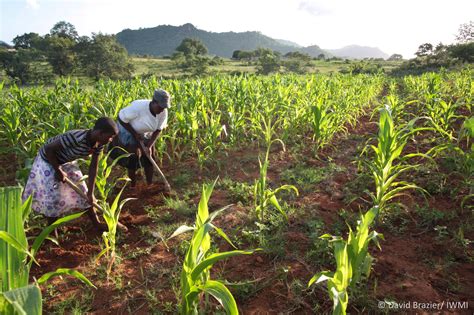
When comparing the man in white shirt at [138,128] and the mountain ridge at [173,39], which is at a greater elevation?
the mountain ridge at [173,39]

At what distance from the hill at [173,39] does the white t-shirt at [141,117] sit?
133319 millimetres

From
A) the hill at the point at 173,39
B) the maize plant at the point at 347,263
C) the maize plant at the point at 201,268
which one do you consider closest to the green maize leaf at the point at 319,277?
the maize plant at the point at 347,263

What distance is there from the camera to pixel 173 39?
142750 millimetres

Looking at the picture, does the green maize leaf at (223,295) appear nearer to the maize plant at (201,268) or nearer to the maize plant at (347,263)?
the maize plant at (201,268)

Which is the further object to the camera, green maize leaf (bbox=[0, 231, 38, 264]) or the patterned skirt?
the patterned skirt

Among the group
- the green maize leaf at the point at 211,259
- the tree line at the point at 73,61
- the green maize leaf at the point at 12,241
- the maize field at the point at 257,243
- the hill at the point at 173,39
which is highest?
the hill at the point at 173,39

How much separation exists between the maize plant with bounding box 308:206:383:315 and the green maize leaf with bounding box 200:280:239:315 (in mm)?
382

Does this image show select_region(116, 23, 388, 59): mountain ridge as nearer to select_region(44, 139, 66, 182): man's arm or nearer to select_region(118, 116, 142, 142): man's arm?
select_region(118, 116, 142, 142): man's arm

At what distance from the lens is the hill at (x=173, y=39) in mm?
136250

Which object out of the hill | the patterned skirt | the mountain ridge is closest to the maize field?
the patterned skirt

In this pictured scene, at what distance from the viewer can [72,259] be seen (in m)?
2.23

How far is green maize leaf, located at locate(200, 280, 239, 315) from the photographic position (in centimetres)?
119

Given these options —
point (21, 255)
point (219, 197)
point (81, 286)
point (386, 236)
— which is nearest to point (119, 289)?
point (81, 286)

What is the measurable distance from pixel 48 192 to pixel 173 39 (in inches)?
6083
